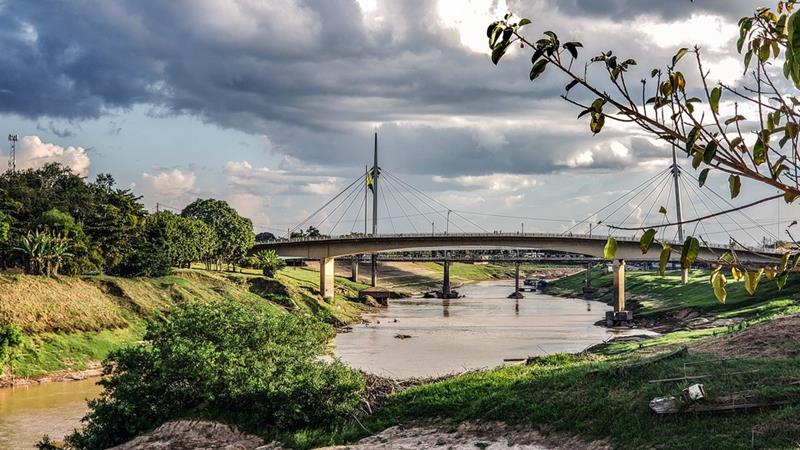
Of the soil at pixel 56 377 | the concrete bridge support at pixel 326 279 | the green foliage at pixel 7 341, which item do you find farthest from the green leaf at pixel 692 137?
the concrete bridge support at pixel 326 279

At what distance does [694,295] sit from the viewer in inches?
3787

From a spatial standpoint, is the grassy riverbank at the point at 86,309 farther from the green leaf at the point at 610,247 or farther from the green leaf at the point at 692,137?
the green leaf at the point at 692,137

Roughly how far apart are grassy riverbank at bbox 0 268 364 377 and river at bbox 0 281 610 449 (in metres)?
4.00

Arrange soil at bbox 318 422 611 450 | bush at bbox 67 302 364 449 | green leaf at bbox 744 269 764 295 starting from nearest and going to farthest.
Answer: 1. green leaf at bbox 744 269 764 295
2. soil at bbox 318 422 611 450
3. bush at bbox 67 302 364 449

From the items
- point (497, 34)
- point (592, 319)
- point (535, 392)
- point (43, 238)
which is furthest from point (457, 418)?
point (592, 319)

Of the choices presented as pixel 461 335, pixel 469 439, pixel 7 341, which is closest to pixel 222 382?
pixel 469 439

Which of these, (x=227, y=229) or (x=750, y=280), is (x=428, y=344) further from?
(x=750, y=280)

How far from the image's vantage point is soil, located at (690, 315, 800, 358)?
27.2 meters

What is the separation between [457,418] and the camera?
24.8 m

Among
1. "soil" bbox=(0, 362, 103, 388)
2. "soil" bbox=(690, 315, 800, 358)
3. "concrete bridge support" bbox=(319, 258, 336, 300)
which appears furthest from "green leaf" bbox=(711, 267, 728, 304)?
"concrete bridge support" bbox=(319, 258, 336, 300)

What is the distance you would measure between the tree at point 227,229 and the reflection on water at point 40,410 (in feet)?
190

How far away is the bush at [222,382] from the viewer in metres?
26.1

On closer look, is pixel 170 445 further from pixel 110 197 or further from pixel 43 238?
pixel 110 197

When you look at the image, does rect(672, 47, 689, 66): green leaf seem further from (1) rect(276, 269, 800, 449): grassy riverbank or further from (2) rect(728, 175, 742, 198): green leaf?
(1) rect(276, 269, 800, 449): grassy riverbank
